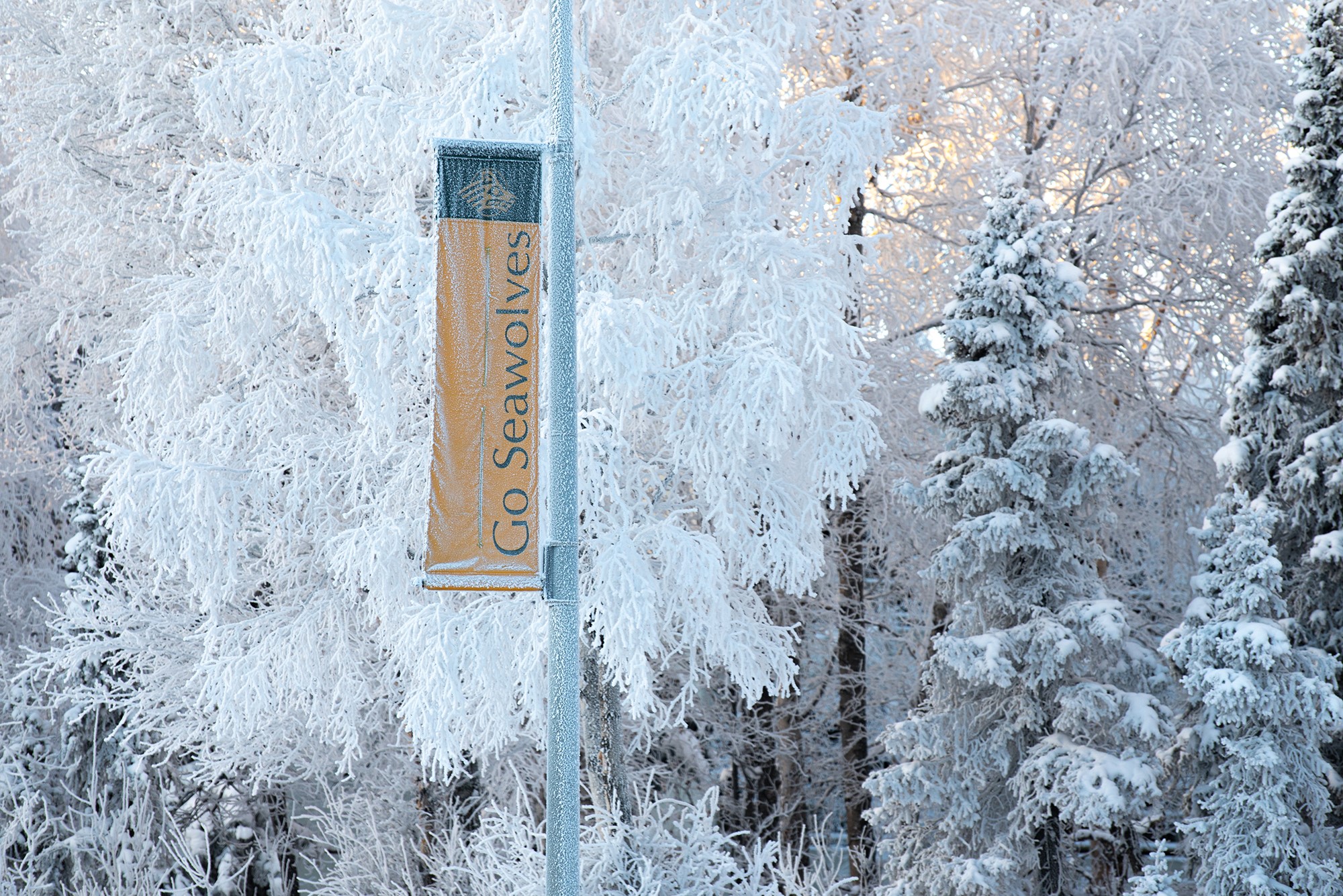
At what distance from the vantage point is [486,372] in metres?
6.19

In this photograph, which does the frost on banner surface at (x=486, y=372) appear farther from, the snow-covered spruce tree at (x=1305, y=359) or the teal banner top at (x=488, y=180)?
the snow-covered spruce tree at (x=1305, y=359)

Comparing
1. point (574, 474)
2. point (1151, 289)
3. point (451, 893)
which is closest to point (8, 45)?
point (451, 893)

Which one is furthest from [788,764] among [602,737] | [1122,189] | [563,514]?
[563,514]

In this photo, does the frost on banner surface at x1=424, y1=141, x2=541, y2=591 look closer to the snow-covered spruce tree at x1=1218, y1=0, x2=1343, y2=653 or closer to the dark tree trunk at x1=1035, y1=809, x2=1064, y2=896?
the dark tree trunk at x1=1035, y1=809, x2=1064, y2=896

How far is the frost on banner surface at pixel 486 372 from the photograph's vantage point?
20.0 ft

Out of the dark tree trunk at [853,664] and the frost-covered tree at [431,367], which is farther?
the dark tree trunk at [853,664]

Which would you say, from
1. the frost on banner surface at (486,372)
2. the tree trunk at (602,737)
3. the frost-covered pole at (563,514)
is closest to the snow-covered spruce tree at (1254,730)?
the tree trunk at (602,737)

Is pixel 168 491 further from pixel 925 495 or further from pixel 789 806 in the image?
pixel 789 806

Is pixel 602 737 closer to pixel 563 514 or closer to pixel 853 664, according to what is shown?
pixel 563 514

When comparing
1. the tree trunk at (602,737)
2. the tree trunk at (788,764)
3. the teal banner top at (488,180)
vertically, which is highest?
the teal banner top at (488,180)

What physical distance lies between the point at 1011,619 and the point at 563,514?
16.3ft

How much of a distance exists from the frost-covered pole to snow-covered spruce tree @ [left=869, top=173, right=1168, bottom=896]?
414 centimetres

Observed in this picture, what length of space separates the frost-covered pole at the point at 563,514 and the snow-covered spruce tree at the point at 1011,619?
4.14m

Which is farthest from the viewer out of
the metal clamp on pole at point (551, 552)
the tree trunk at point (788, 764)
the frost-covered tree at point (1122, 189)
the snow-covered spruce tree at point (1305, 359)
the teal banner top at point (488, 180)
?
the tree trunk at point (788, 764)
